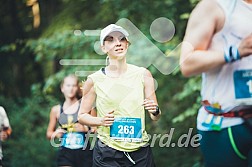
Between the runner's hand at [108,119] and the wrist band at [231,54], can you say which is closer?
the wrist band at [231,54]

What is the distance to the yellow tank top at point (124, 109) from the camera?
431 cm

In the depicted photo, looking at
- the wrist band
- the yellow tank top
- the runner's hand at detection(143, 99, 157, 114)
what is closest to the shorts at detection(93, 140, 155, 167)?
the yellow tank top

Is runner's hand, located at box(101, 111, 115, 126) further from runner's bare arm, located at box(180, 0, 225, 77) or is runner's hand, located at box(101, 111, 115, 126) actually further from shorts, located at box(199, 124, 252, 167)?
runner's bare arm, located at box(180, 0, 225, 77)

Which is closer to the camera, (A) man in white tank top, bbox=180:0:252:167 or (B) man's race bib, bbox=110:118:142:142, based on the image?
(A) man in white tank top, bbox=180:0:252:167

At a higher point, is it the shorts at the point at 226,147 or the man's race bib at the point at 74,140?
the shorts at the point at 226,147

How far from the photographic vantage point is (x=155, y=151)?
34.6 ft

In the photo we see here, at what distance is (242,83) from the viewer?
100 inches

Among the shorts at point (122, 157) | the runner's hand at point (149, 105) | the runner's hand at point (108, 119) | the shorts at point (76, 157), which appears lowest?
the shorts at point (76, 157)

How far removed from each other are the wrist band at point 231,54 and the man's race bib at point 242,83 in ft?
0.34

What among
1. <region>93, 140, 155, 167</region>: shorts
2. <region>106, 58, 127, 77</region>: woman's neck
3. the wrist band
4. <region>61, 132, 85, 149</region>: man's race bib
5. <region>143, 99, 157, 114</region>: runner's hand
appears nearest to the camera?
the wrist band

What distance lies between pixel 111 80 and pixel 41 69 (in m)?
9.59

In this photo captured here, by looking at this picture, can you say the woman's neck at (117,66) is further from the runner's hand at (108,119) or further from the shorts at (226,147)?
the shorts at (226,147)

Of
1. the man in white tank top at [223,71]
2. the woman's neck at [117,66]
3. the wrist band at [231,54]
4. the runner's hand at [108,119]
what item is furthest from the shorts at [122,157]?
the wrist band at [231,54]

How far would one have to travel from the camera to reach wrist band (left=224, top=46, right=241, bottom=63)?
2438 millimetres
